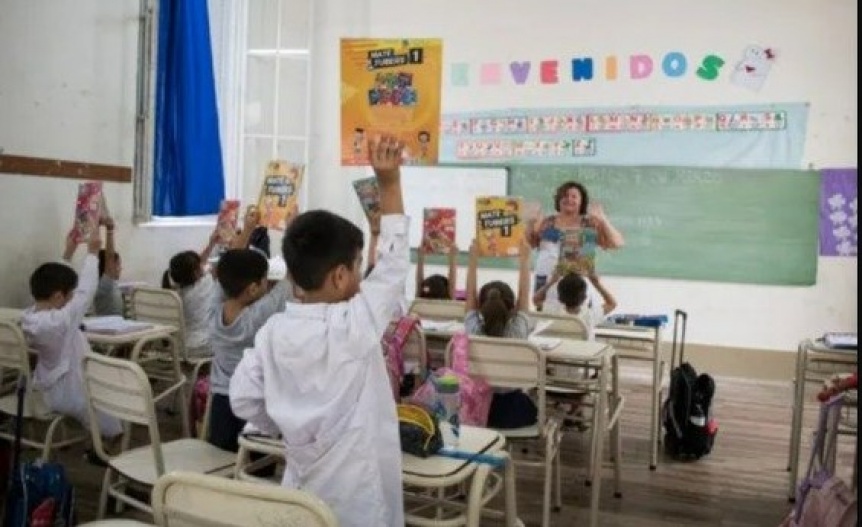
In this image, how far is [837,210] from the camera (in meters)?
6.20

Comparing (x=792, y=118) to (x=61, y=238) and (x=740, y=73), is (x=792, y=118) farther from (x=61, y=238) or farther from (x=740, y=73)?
(x=61, y=238)

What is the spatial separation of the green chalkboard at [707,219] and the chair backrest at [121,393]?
471 centimetres

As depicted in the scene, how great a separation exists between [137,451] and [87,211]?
2.13 meters

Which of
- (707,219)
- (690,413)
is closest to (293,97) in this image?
(707,219)

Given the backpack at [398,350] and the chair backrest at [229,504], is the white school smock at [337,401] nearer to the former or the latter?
the chair backrest at [229,504]

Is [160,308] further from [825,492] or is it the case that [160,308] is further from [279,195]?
[825,492]

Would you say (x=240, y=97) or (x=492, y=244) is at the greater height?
(x=240, y=97)

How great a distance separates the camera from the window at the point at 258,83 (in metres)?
7.00

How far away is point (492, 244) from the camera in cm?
385

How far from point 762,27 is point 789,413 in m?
2.84

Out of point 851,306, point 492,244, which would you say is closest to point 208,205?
point 492,244

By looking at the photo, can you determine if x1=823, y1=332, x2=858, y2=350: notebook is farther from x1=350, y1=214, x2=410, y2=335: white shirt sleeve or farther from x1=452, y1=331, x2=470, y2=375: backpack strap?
x1=350, y1=214, x2=410, y2=335: white shirt sleeve

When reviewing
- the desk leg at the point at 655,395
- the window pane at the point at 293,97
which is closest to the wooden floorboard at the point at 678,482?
the desk leg at the point at 655,395

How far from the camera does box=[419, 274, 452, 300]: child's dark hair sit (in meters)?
4.83
